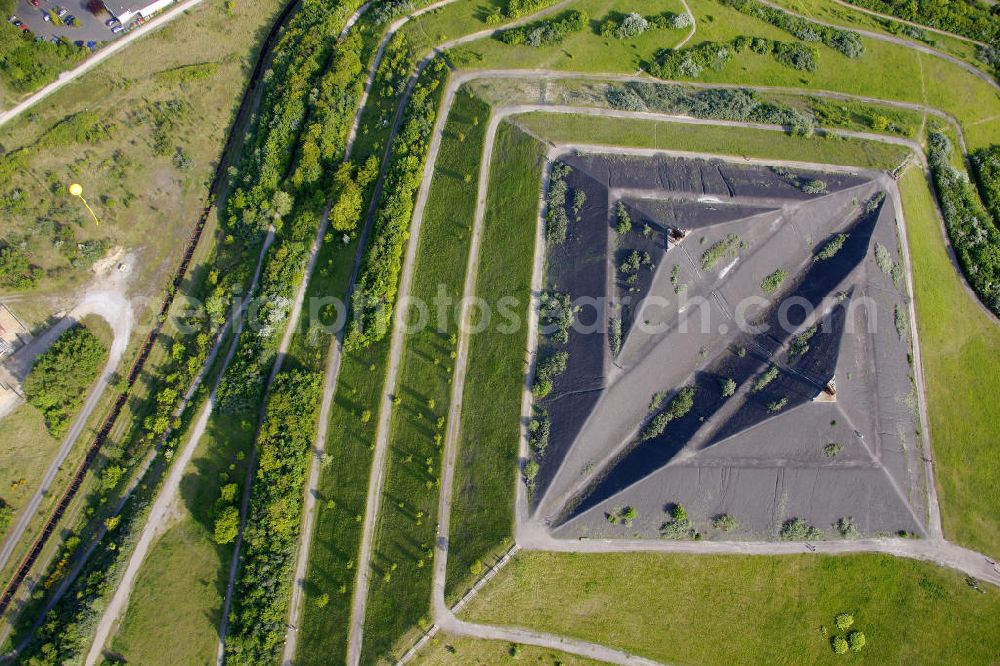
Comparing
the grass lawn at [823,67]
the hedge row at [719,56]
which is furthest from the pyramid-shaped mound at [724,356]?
the grass lawn at [823,67]

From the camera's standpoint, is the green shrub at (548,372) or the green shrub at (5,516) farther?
the green shrub at (5,516)

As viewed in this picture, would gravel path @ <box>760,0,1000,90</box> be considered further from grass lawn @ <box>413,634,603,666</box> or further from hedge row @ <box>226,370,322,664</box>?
grass lawn @ <box>413,634,603,666</box>

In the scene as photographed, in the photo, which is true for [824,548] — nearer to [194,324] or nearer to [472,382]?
[472,382]

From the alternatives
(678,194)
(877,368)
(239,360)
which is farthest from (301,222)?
(877,368)

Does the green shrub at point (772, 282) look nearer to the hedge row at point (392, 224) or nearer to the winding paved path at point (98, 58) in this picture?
the hedge row at point (392, 224)

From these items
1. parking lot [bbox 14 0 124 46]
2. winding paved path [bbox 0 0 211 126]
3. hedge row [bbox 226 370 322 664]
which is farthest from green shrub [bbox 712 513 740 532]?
parking lot [bbox 14 0 124 46]

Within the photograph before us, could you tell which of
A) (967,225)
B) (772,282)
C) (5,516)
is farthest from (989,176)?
(5,516)

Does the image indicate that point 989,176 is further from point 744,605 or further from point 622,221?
point 744,605
